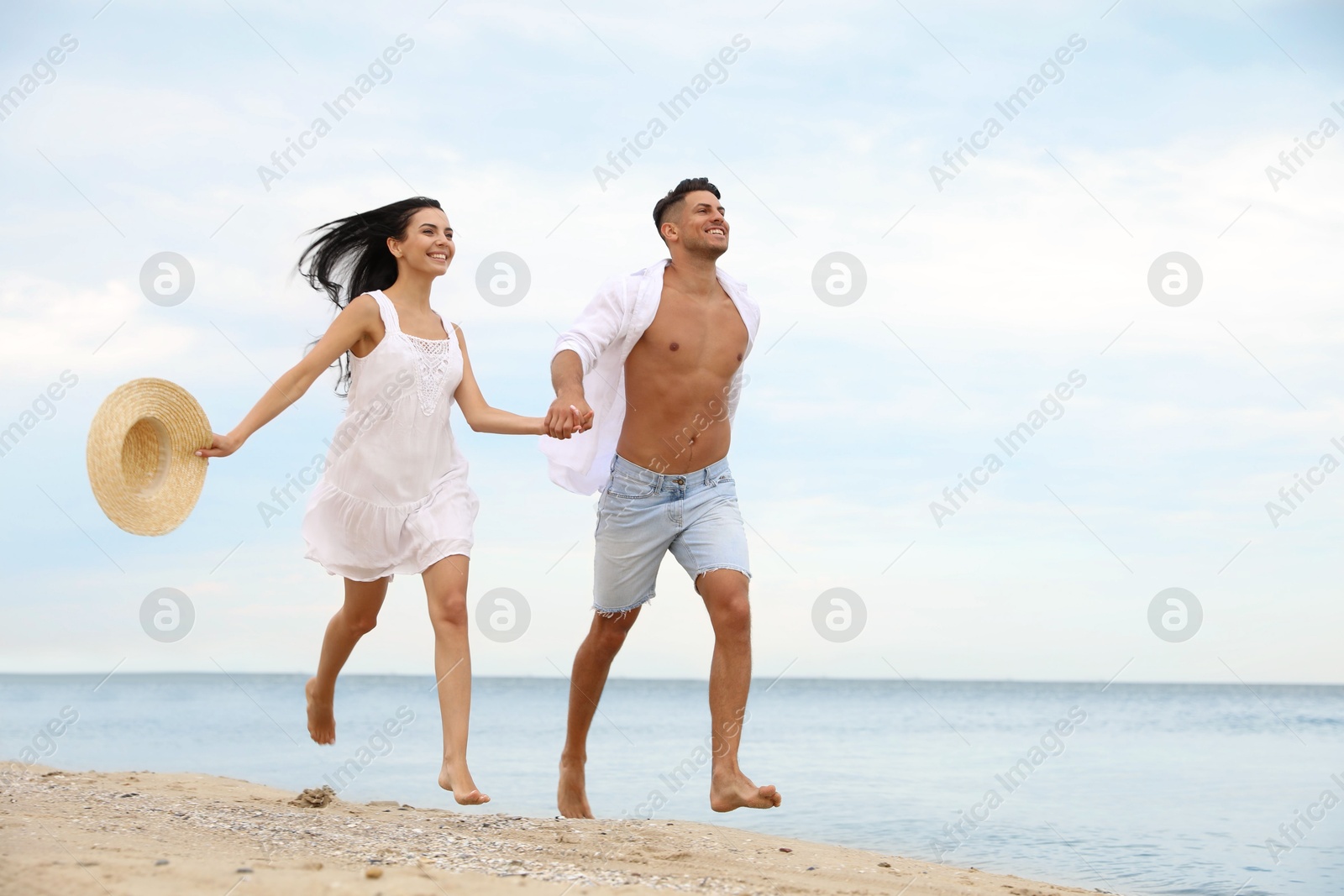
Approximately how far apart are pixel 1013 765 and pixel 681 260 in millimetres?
9244

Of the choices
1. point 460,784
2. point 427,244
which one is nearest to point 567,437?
point 427,244

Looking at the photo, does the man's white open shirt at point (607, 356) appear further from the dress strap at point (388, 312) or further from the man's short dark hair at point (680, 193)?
the dress strap at point (388, 312)

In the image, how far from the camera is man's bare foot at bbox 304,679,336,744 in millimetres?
5758

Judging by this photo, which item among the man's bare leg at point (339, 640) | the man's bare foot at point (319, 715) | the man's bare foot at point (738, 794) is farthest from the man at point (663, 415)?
the man's bare foot at point (319, 715)

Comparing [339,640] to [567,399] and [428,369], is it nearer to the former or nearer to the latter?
[428,369]

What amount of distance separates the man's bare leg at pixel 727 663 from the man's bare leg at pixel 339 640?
1.58 metres

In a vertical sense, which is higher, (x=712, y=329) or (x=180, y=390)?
(x=712, y=329)

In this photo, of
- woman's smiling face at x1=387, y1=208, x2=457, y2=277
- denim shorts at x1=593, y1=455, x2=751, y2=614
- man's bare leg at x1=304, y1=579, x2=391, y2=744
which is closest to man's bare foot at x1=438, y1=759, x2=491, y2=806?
man's bare leg at x1=304, y1=579, x2=391, y2=744

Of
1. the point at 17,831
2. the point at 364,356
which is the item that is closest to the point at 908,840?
the point at 364,356

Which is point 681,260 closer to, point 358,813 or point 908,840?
point 358,813

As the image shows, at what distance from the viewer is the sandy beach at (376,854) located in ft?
10.5

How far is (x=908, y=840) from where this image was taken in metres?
7.90

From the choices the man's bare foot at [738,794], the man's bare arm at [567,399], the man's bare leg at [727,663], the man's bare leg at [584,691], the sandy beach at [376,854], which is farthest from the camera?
the man's bare leg at [584,691]

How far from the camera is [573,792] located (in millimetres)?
5977
